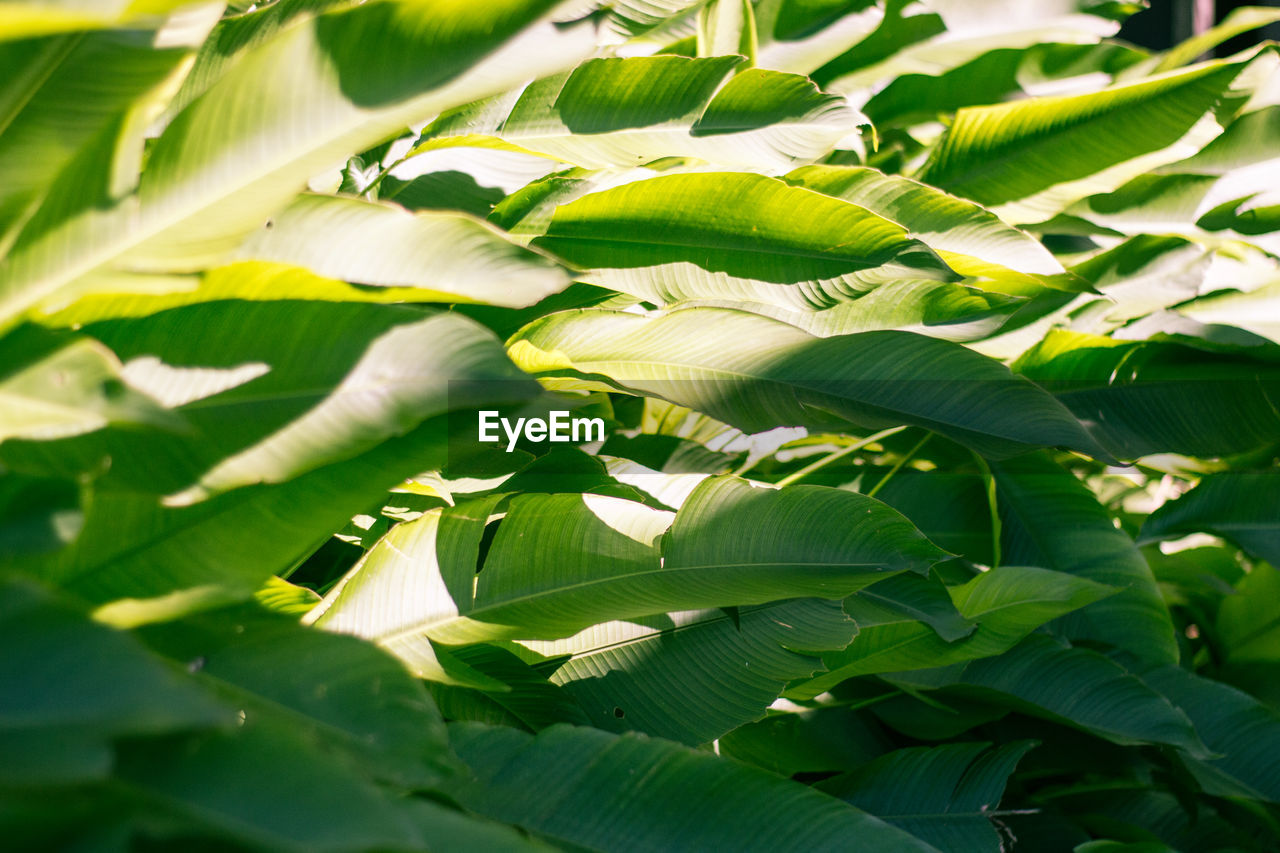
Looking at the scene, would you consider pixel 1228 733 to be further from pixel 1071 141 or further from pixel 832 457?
pixel 1071 141

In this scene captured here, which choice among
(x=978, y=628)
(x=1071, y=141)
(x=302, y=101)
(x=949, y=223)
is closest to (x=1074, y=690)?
(x=978, y=628)

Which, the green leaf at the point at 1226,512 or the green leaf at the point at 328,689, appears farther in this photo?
the green leaf at the point at 1226,512

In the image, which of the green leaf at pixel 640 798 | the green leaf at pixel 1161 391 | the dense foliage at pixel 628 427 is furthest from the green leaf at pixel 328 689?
the green leaf at pixel 1161 391

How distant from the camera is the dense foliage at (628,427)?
33cm

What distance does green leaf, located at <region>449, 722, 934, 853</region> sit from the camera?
422 millimetres

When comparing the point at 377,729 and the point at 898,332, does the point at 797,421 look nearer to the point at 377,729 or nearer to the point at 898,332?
the point at 898,332

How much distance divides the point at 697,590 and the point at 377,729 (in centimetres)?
20

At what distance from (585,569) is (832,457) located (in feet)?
1.00

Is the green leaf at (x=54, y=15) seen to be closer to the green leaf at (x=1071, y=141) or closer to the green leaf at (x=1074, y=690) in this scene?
the green leaf at (x=1074, y=690)

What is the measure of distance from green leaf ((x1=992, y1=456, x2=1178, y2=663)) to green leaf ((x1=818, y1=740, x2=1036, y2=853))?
0.14 meters

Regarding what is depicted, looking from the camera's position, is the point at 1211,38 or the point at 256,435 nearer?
the point at 256,435

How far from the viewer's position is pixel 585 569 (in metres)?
0.49

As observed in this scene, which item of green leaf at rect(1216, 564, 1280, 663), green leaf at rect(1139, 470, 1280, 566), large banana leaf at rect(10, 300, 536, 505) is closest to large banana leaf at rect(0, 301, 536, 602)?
large banana leaf at rect(10, 300, 536, 505)

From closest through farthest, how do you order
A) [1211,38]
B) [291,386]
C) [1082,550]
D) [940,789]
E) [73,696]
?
1. [73,696]
2. [291,386]
3. [940,789]
4. [1082,550]
5. [1211,38]
